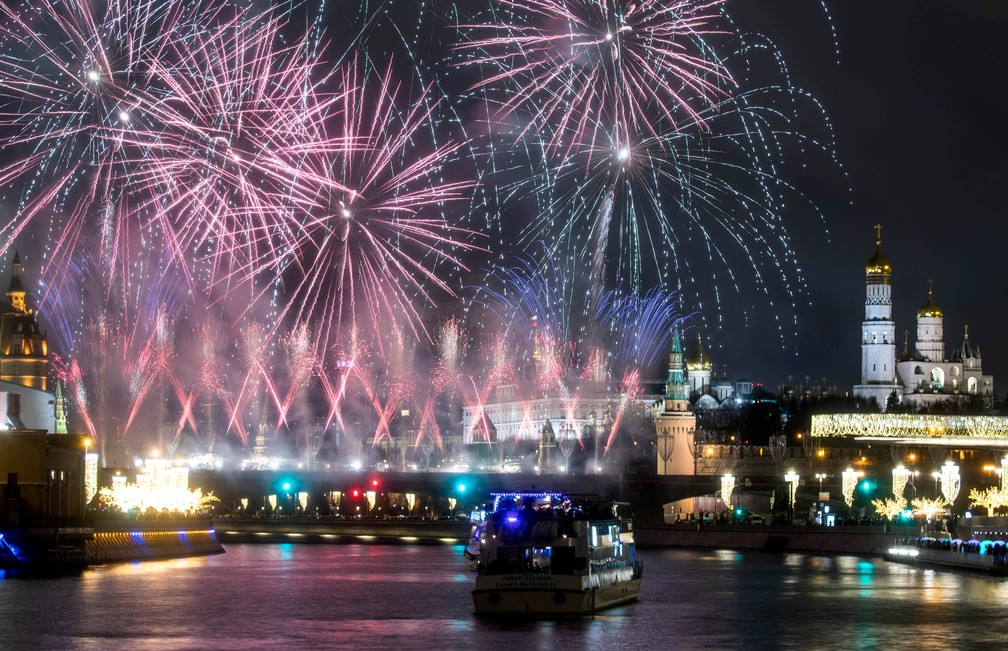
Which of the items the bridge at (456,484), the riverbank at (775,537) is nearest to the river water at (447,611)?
Answer: the riverbank at (775,537)

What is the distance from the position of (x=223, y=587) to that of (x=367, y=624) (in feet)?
41.4

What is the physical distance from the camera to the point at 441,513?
5094 inches

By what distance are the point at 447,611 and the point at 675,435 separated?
8912cm

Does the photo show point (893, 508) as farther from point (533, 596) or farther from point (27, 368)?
point (27, 368)

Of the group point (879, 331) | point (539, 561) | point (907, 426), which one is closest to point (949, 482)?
point (907, 426)

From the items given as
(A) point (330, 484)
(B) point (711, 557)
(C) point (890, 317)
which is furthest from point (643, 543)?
(C) point (890, 317)

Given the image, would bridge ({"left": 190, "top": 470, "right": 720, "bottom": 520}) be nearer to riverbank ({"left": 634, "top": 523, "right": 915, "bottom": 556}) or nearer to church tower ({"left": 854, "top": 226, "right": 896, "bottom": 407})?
riverbank ({"left": 634, "top": 523, "right": 915, "bottom": 556})

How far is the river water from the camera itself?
42.3 meters

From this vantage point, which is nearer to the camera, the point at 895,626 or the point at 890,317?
the point at 895,626

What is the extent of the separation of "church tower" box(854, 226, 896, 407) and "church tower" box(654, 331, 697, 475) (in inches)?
2403

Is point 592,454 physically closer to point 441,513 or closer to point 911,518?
point 441,513

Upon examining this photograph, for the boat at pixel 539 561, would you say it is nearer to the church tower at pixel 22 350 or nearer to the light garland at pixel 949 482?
the light garland at pixel 949 482

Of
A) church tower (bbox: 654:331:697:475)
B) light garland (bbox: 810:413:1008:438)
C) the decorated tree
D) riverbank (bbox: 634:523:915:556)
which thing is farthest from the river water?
church tower (bbox: 654:331:697:475)

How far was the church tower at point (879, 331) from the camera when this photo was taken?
195 metres
